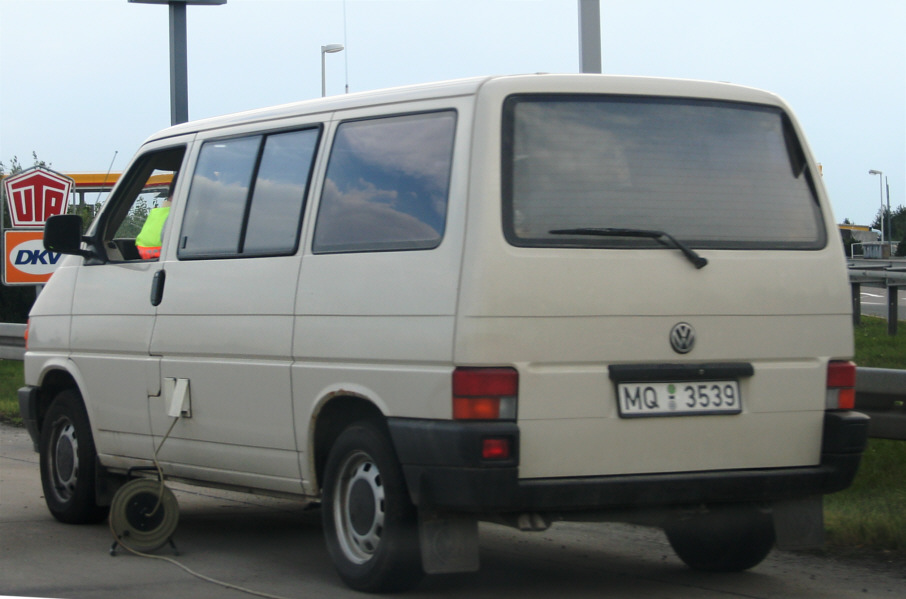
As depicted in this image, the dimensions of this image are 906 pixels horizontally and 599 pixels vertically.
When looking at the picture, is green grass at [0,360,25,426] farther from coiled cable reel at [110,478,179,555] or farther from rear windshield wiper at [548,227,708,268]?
rear windshield wiper at [548,227,708,268]

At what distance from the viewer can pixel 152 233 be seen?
721 centimetres

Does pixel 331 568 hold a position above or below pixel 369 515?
below

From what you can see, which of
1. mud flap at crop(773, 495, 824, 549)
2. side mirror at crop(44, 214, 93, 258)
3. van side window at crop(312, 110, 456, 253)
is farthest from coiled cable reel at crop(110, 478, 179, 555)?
mud flap at crop(773, 495, 824, 549)

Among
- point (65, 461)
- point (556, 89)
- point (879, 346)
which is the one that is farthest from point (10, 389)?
point (556, 89)

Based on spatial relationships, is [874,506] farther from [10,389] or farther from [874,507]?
[10,389]

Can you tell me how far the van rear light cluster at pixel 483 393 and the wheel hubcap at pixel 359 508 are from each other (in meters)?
0.65

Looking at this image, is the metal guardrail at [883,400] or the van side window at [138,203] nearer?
the metal guardrail at [883,400]

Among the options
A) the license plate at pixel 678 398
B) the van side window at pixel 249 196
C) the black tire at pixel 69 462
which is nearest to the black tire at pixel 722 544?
the license plate at pixel 678 398

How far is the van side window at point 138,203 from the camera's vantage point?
7.24 metres

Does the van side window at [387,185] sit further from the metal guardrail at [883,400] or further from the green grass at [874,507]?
the green grass at [874,507]

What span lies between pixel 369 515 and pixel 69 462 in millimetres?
2814

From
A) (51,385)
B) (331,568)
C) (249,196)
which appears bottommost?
(331,568)

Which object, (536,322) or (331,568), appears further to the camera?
(331,568)

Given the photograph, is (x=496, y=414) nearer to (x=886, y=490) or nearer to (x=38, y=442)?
(x=886, y=490)
